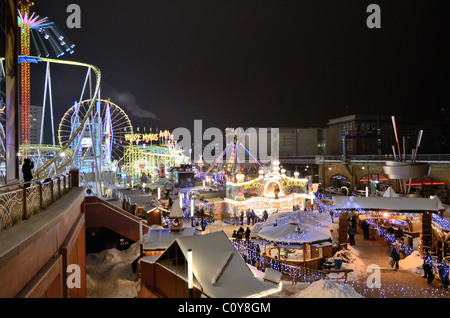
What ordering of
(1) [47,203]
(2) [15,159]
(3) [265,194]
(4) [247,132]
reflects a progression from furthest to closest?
(4) [247,132] < (3) [265,194] < (2) [15,159] < (1) [47,203]

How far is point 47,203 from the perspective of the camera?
211 inches

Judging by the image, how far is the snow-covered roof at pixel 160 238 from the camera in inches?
384

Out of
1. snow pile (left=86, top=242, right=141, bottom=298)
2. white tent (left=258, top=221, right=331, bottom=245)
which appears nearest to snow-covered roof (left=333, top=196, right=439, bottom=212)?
white tent (left=258, top=221, right=331, bottom=245)

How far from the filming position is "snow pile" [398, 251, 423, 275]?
981cm

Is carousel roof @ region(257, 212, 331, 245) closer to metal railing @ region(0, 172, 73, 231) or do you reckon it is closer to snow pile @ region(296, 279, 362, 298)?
snow pile @ region(296, 279, 362, 298)

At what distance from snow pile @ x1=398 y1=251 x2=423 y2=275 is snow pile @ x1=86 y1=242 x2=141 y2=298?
9.86 meters

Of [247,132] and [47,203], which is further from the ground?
[247,132]

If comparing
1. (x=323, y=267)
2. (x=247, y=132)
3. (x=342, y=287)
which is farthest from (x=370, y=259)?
(x=247, y=132)

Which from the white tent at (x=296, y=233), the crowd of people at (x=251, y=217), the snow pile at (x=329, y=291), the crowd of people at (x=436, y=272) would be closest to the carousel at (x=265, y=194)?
the crowd of people at (x=251, y=217)

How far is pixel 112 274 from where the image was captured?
419 inches

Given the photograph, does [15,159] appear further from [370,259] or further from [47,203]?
[370,259]

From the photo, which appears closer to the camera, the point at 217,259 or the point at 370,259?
the point at 217,259

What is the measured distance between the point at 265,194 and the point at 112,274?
38.9ft

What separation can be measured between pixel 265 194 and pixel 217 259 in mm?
13846
